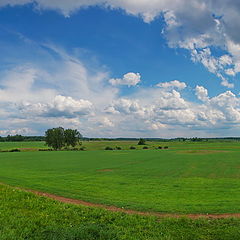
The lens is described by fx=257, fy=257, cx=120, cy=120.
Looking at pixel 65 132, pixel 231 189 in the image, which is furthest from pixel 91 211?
pixel 65 132

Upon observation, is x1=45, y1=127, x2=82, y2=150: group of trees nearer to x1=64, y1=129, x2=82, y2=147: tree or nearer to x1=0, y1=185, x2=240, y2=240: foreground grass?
x1=64, y1=129, x2=82, y2=147: tree

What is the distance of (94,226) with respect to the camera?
10.1 m

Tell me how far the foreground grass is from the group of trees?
114 m

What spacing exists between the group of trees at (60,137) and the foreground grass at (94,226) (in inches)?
4487

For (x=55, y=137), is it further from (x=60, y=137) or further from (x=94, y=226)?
(x=94, y=226)

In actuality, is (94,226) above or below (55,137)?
below

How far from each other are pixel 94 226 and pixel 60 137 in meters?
119

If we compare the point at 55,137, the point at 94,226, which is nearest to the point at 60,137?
the point at 55,137

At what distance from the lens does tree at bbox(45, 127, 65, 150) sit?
124125 mm

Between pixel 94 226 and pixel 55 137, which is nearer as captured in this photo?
pixel 94 226

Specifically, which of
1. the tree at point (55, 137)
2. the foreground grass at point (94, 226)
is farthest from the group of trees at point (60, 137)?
the foreground grass at point (94, 226)

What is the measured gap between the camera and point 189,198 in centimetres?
1825

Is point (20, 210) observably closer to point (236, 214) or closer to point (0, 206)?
point (0, 206)

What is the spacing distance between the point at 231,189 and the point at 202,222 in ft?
40.5
